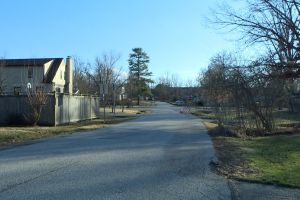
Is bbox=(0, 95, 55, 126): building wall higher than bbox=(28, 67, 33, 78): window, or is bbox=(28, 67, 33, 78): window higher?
bbox=(28, 67, 33, 78): window

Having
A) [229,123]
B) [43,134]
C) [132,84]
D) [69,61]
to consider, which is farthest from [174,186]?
[132,84]

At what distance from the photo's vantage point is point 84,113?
4122 centimetres

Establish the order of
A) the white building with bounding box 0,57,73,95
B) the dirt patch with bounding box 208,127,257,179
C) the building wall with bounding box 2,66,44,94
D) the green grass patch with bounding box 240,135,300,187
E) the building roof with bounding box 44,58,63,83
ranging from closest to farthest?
the green grass patch with bounding box 240,135,300,187 → the dirt patch with bounding box 208,127,257,179 → the white building with bounding box 0,57,73,95 → the building wall with bounding box 2,66,44,94 → the building roof with bounding box 44,58,63,83

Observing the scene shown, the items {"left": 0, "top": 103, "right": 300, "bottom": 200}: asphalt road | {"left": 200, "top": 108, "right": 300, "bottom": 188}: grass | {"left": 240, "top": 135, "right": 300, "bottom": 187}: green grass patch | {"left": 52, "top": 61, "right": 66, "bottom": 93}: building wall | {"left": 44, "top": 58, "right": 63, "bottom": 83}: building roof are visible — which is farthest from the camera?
{"left": 52, "top": 61, "right": 66, "bottom": 93}: building wall

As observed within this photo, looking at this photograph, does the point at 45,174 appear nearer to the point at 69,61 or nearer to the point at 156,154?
the point at 156,154

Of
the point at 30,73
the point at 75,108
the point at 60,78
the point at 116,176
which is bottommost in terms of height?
the point at 116,176

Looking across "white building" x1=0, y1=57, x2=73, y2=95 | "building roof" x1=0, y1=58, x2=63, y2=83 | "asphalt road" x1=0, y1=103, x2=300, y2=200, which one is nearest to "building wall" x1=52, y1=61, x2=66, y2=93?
"white building" x1=0, y1=57, x2=73, y2=95

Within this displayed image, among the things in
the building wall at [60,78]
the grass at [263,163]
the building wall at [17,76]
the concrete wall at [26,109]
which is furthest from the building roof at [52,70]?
the grass at [263,163]

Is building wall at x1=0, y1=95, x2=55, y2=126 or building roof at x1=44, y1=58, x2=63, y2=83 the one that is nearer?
building wall at x1=0, y1=95, x2=55, y2=126

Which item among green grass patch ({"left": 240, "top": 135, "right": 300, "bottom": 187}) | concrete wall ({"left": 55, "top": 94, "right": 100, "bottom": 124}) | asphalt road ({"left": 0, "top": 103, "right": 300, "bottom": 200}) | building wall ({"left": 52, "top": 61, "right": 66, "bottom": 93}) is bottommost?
green grass patch ({"left": 240, "top": 135, "right": 300, "bottom": 187})

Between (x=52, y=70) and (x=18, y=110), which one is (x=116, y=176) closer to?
(x=18, y=110)

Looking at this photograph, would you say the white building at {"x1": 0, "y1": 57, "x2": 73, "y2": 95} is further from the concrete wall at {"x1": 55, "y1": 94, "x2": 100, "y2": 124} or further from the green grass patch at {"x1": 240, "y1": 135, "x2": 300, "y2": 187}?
the green grass patch at {"x1": 240, "y1": 135, "x2": 300, "y2": 187}

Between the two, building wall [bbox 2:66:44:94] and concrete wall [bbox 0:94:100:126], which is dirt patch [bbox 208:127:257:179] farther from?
building wall [bbox 2:66:44:94]

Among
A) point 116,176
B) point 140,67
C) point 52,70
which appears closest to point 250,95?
point 116,176
